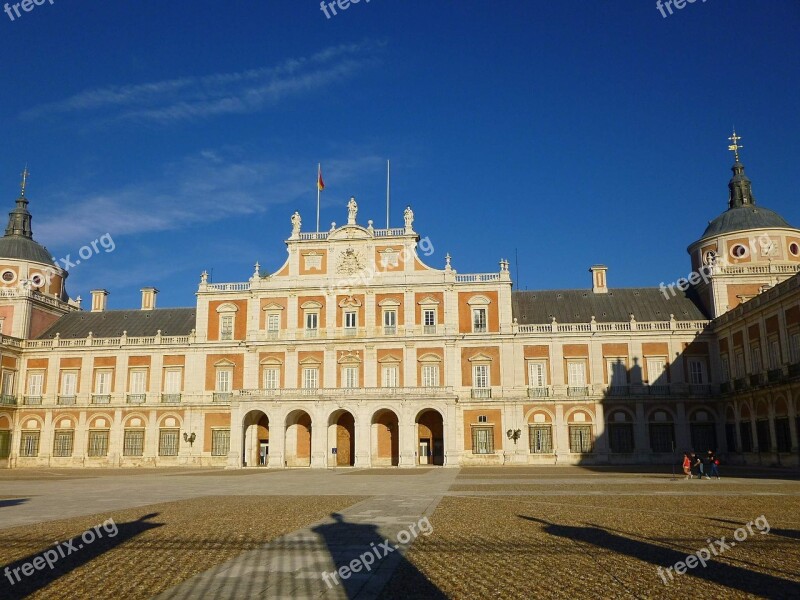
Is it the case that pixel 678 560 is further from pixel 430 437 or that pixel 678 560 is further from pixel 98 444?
pixel 98 444

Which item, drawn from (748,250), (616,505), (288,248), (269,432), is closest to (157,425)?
(269,432)

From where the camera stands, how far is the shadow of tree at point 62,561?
31.4 ft

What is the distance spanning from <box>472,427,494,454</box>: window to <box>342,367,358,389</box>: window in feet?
30.5

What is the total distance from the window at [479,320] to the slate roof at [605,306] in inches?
166

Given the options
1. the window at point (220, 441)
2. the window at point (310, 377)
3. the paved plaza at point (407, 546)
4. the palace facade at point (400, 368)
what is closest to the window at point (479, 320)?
the palace facade at point (400, 368)

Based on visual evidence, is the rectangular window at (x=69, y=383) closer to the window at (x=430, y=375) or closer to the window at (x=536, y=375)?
the window at (x=430, y=375)

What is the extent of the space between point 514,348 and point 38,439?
37.7m

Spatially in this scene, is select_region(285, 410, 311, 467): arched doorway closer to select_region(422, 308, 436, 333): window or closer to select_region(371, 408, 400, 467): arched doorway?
select_region(371, 408, 400, 467): arched doorway

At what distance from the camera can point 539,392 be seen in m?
50.8

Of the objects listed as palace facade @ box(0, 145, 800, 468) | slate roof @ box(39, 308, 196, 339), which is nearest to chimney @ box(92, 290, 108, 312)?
slate roof @ box(39, 308, 196, 339)

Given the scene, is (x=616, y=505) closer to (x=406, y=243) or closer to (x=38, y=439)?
(x=406, y=243)

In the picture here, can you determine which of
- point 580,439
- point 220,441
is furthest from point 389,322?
point 580,439

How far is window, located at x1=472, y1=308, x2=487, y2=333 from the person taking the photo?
51656 mm

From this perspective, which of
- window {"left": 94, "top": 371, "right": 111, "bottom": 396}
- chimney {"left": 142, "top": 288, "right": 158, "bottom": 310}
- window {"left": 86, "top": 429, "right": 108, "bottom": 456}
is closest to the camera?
window {"left": 86, "top": 429, "right": 108, "bottom": 456}
